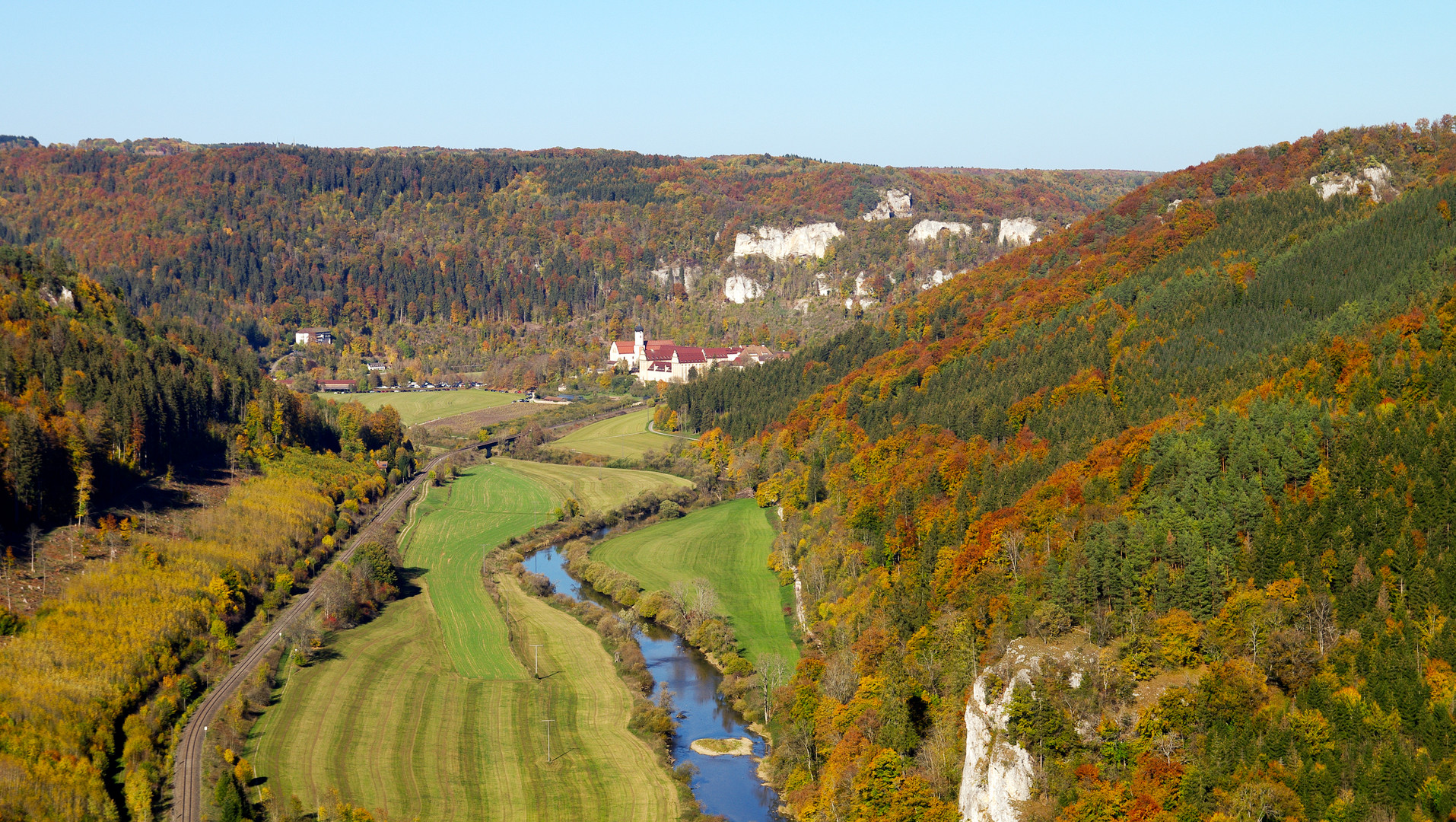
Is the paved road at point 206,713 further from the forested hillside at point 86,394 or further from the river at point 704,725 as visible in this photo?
the river at point 704,725

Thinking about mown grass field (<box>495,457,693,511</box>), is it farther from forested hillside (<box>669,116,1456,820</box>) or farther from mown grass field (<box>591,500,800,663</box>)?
forested hillside (<box>669,116,1456,820</box>)

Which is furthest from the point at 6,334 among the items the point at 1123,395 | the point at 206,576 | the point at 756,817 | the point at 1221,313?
the point at 1221,313

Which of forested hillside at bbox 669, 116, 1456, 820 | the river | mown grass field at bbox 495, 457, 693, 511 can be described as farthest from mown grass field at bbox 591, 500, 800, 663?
mown grass field at bbox 495, 457, 693, 511

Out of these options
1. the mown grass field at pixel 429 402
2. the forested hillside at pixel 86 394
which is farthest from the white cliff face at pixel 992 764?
the mown grass field at pixel 429 402

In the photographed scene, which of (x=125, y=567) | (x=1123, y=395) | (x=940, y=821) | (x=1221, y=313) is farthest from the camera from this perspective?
(x=1221, y=313)

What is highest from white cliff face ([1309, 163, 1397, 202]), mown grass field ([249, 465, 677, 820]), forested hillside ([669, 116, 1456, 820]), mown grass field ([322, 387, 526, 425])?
white cliff face ([1309, 163, 1397, 202])

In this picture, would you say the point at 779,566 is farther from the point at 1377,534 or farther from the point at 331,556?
the point at 1377,534
